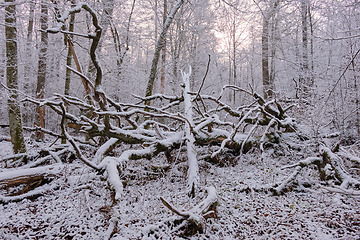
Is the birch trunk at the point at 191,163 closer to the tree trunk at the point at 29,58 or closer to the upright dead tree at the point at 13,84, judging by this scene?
the upright dead tree at the point at 13,84

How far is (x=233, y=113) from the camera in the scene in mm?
5523

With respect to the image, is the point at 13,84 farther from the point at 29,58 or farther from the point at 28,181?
the point at 29,58

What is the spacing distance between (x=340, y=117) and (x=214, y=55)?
536 inches

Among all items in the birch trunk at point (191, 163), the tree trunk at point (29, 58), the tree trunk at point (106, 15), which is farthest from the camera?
the tree trunk at point (106, 15)

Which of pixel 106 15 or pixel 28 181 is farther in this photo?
pixel 106 15

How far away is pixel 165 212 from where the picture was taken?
9.34 feet

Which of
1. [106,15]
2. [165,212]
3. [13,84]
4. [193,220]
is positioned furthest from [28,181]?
[106,15]

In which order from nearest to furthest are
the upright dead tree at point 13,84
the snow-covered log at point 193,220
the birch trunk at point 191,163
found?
the snow-covered log at point 193,220 → the birch trunk at point 191,163 → the upright dead tree at point 13,84

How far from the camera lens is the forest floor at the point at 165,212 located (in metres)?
2.43

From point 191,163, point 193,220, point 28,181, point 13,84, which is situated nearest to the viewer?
point 193,220

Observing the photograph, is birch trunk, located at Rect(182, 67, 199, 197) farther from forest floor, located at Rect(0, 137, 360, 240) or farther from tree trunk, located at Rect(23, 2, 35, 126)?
tree trunk, located at Rect(23, 2, 35, 126)

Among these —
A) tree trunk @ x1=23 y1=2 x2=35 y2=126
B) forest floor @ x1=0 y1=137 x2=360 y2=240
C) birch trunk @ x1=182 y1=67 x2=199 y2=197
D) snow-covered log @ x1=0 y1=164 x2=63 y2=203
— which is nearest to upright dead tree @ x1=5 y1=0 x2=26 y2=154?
tree trunk @ x1=23 y1=2 x2=35 y2=126

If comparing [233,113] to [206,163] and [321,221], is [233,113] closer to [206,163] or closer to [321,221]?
[206,163]

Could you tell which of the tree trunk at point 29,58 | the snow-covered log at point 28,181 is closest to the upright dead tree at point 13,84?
the tree trunk at point 29,58
